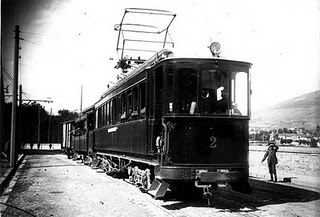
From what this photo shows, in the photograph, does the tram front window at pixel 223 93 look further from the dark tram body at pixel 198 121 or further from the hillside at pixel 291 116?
the hillside at pixel 291 116

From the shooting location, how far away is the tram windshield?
834 cm

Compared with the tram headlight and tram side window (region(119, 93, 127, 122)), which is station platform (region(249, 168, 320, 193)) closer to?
the tram headlight

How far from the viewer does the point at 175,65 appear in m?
8.48

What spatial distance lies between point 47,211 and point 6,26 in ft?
12.9

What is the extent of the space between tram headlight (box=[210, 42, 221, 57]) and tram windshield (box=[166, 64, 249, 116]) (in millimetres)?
406

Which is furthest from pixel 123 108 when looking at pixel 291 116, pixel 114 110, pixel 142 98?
pixel 291 116

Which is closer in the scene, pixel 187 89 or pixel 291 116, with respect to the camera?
pixel 187 89

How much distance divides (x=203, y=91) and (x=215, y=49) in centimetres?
110

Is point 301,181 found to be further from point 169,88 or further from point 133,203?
point 169,88

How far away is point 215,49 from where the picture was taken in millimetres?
8758

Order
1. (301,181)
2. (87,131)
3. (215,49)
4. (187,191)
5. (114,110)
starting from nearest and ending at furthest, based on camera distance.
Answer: (215,49) < (187,191) < (114,110) < (301,181) < (87,131)

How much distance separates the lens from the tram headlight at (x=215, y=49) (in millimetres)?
8742

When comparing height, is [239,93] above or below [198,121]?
above

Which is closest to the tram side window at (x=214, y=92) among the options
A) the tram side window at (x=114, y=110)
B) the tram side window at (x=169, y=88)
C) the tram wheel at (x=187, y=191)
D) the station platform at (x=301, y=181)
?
the tram side window at (x=169, y=88)
